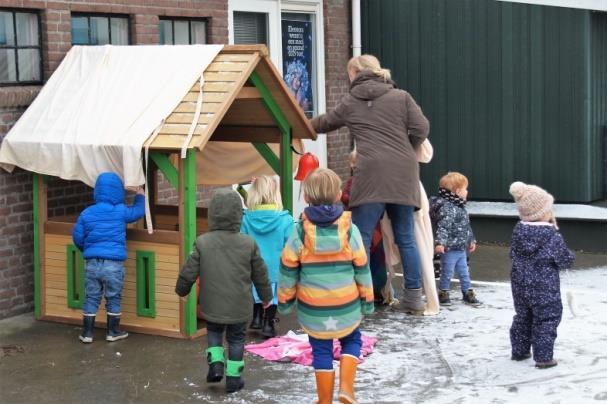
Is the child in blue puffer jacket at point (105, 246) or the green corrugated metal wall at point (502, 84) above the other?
the green corrugated metal wall at point (502, 84)

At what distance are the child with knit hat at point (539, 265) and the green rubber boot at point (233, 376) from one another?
1.80 metres

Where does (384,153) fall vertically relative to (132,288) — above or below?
above

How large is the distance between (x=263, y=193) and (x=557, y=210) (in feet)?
15.8

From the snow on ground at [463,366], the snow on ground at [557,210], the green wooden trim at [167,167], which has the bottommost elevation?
the snow on ground at [463,366]

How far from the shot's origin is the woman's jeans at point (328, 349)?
6.20 m

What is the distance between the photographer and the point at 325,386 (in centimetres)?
617

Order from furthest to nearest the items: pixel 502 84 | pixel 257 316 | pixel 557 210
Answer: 1. pixel 502 84
2. pixel 557 210
3. pixel 257 316

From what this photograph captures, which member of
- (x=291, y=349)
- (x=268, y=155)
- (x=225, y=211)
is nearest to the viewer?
(x=225, y=211)

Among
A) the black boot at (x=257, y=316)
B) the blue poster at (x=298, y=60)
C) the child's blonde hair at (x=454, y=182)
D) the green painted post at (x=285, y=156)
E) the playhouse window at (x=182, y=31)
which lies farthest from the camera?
the blue poster at (x=298, y=60)

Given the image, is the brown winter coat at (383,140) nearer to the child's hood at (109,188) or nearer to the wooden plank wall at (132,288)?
the wooden plank wall at (132,288)

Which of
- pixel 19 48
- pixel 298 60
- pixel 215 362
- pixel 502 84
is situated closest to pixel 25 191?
pixel 19 48

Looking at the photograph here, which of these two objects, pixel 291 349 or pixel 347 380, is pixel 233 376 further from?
pixel 291 349

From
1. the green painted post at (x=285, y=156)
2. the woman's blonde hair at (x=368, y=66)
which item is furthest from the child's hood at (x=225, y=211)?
the woman's blonde hair at (x=368, y=66)

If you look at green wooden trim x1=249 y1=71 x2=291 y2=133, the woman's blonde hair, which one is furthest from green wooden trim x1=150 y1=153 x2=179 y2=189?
the woman's blonde hair
